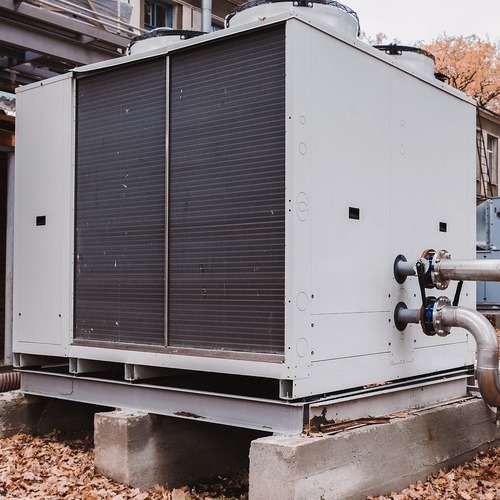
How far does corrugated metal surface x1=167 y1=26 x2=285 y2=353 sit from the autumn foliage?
30.8 metres

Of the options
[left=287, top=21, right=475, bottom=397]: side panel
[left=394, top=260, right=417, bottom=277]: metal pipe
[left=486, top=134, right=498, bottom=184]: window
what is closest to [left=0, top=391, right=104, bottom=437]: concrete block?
[left=287, top=21, right=475, bottom=397]: side panel

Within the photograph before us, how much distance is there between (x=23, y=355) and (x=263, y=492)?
3.31m

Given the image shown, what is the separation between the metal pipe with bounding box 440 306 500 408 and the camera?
5.84m

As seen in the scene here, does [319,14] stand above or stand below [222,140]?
above

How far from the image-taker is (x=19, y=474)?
19.9 ft

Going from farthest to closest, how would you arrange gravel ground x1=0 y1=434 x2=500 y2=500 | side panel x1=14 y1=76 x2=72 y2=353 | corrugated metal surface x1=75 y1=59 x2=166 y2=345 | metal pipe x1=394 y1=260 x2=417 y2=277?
1. side panel x1=14 y1=76 x2=72 y2=353
2. metal pipe x1=394 y1=260 x2=417 y2=277
3. corrugated metal surface x1=75 y1=59 x2=166 y2=345
4. gravel ground x1=0 y1=434 x2=500 y2=500

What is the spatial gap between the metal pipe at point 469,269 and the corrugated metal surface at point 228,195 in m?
1.69

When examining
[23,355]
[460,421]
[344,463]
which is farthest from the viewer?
[23,355]

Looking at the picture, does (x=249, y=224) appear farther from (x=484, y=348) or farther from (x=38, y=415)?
(x=38, y=415)

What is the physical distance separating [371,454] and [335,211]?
183 centimetres

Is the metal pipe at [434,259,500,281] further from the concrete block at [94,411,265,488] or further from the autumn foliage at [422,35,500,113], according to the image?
the autumn foliage at [422,35,500,113]

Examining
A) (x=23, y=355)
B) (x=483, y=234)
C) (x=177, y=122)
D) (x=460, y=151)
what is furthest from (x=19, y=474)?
(x=483, y=234)

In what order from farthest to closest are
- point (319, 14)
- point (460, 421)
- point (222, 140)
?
point (460, 421) < point (319, 14) < point (222, 140)

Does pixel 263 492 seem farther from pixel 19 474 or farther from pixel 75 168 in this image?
pixel 75 168
